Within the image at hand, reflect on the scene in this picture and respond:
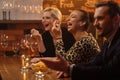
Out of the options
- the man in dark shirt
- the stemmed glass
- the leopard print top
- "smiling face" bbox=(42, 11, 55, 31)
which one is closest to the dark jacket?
the man in dark shirt

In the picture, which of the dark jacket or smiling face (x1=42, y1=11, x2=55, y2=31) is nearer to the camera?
the dark jacket

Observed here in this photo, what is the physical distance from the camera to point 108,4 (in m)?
1.93

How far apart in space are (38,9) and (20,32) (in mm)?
731

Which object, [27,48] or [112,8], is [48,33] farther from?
[112,8]

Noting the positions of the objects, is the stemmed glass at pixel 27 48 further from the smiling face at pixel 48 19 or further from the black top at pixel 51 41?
the smiling face at pixel 48 19

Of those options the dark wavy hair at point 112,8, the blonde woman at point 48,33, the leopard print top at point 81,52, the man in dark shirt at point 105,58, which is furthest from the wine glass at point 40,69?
the blonde woman at point 48,33

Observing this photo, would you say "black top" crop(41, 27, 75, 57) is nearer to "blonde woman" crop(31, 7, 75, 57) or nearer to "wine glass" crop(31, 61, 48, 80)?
"blonde woman" crop(31, 7, 75, 57)

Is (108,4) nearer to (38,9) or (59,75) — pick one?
(59,75)

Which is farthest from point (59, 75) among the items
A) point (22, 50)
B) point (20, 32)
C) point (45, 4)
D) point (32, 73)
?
point (45, 4)

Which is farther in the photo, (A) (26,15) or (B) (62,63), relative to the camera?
(A) (26,15)

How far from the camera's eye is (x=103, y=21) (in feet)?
6.26

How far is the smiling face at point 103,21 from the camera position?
1.91 m

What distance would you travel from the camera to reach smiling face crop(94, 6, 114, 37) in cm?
191

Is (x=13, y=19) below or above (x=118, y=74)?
below
